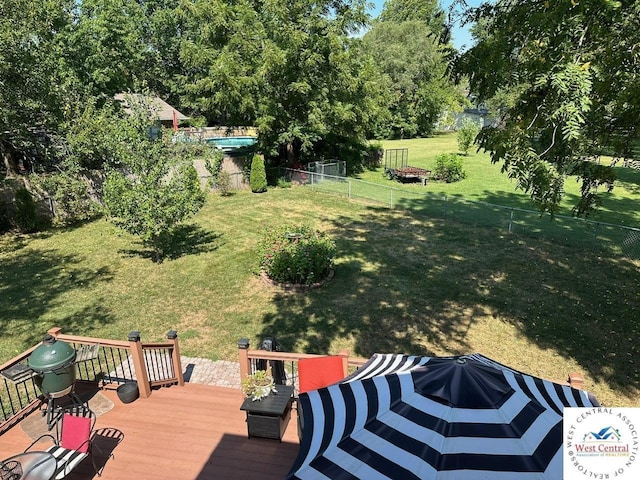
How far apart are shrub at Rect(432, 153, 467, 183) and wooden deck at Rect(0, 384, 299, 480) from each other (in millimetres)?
21529

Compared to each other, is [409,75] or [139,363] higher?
[409,75]

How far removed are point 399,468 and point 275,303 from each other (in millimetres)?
7274

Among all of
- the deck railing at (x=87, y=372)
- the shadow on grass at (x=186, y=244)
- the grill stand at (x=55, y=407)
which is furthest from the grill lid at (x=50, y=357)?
the shadow on grass at (x=186, y=244)

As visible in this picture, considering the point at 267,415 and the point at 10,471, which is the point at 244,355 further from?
the point at 10,471

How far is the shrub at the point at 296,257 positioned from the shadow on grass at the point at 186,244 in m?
3.05

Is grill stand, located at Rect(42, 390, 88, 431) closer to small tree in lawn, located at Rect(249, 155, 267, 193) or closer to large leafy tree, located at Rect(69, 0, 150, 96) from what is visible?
small tree in lawn, located at Rect(249, 155, 267, 193)

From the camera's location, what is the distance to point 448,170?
81.7 ft

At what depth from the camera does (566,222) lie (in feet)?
52.1

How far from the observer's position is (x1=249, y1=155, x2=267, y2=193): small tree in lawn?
21.8m

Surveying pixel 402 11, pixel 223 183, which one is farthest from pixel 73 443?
pixel 402 11

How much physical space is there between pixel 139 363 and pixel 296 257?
5.38m

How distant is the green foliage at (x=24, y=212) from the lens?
15141 mm

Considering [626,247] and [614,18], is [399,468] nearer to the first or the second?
[614,18]

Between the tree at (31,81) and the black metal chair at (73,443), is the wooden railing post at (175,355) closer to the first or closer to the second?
the black metal chair at (73,443)
